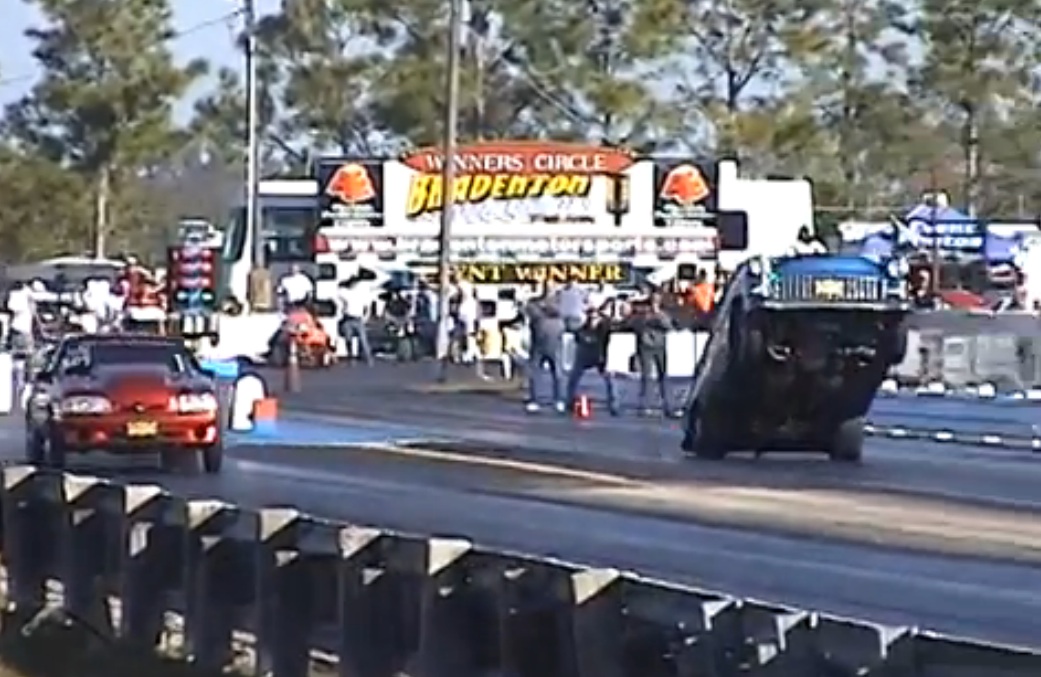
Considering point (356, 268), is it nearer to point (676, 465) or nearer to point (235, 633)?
point (676, 465)

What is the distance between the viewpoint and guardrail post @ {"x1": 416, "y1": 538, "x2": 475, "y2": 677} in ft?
42.0

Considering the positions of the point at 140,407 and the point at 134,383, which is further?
the point at 134,383

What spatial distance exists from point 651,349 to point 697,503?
14.0 meters

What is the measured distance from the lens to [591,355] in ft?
134

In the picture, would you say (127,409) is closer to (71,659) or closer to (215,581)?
(71,659)

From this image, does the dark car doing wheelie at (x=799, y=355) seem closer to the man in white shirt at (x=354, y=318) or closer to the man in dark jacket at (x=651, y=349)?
the man in dark jacket at (x=651, y=349)

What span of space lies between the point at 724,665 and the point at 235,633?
5007 millimetres

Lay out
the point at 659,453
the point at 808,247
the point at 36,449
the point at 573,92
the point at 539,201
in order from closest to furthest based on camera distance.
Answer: the point at 36,449, the point at 659,453, the point at 808,247, the point at 539,201, the point at 573,92

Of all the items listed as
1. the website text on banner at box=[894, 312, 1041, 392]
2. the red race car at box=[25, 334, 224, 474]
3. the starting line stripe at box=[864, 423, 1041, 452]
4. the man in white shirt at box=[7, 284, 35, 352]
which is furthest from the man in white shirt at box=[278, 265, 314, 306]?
the red race car at box=[25, 334, 224, 474]

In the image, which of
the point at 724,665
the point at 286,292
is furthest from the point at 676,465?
the point at 286,292

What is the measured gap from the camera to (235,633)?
1514 cm

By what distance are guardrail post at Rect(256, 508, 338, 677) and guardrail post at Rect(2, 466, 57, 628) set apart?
115 inches

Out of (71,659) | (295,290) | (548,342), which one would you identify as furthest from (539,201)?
(71,659)

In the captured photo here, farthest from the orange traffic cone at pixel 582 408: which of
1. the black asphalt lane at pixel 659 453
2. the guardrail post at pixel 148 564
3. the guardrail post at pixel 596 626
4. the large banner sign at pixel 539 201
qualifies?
the guardrail post at pixel 596 626
